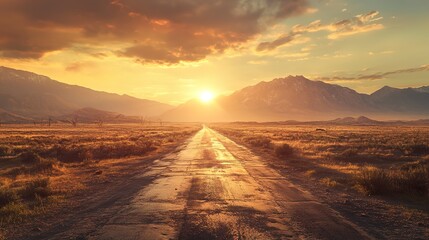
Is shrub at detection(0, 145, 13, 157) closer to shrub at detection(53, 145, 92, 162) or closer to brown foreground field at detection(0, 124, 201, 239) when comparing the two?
brown foreground field at detection(0, 124, 201, 239)

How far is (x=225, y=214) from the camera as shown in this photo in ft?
33.6

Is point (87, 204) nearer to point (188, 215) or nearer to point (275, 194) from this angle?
point (188, 215)

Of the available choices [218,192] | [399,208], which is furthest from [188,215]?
[399,208]

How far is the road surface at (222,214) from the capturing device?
842 centimetres

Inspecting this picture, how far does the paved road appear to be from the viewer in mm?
8422

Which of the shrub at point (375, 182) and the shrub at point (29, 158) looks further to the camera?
the shrub at point (29, 158)

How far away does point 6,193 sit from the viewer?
12570 millimetres

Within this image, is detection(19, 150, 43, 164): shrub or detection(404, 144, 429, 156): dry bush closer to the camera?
detection(19, 150, 43, 164): shrub

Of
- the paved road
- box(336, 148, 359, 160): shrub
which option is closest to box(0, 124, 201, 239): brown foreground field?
the paved road

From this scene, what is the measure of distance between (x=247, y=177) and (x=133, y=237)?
34.5 ft

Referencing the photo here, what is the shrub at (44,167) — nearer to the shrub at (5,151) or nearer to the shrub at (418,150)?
the shrub at (5,151)

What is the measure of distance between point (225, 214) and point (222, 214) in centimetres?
8

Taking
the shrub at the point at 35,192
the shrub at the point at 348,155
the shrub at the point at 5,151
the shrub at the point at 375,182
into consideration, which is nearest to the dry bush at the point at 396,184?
the shrub at the point at 375,182

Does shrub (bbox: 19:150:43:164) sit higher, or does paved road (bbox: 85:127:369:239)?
paved road (bbox: 85:127:369:239)
